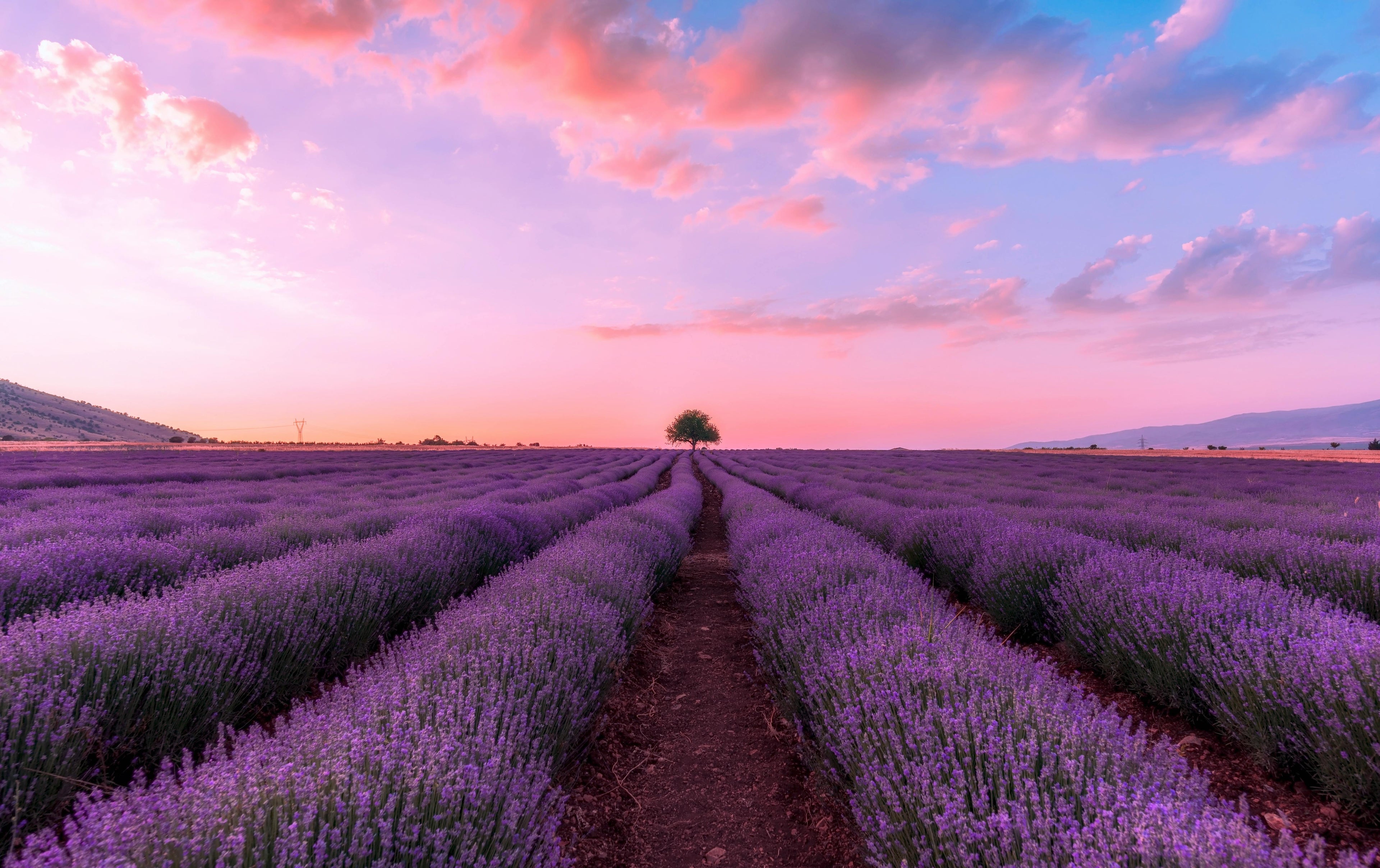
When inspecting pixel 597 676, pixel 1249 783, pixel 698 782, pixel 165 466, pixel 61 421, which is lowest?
pixel 698 782

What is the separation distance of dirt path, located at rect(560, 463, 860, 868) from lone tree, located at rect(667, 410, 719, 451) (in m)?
58.1

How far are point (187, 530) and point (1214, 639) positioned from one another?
22.3 feet

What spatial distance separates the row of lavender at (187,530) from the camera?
324 centimetres

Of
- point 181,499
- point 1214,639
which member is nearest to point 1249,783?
point 1214,639

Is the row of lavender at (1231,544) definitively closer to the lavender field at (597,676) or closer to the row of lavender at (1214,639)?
the lavender field at (597,676)

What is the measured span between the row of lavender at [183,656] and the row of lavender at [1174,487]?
23.1 ft

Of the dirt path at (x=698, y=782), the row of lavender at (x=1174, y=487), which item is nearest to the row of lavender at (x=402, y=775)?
the dirt path at (x=698, y=782)

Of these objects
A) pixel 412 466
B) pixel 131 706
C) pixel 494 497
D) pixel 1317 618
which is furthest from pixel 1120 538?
pixel 412 466

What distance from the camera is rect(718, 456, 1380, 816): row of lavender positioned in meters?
2.05

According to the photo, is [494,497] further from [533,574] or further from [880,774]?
[880,774]

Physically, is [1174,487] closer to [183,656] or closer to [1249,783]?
[1249,783]

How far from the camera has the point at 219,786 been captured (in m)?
1.25

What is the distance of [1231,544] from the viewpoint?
443 centimetres

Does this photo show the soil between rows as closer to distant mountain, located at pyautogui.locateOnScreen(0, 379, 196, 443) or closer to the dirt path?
the dirt path
